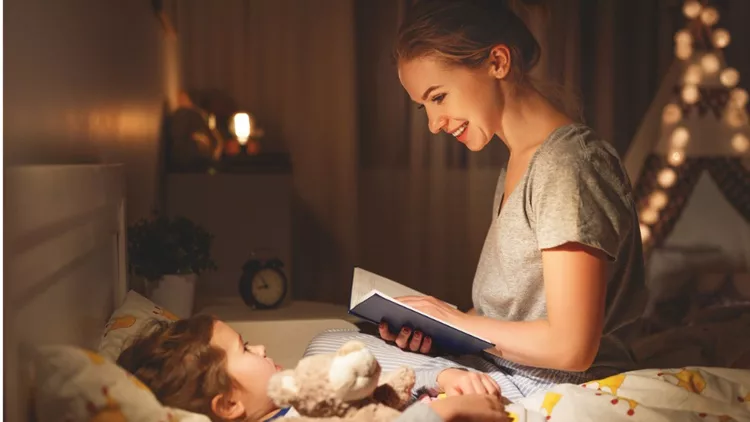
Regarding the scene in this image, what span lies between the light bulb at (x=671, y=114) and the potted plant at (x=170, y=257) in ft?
3.42

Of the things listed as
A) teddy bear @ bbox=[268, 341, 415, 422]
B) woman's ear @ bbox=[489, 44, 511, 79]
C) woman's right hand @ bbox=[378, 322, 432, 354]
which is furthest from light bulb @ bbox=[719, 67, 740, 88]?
teddy bear @ bbox=[268, 341, 415, 422]

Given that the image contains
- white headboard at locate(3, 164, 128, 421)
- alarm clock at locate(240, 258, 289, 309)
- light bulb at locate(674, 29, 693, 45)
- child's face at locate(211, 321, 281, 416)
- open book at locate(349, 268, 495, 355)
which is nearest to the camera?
white headboard at locate(3, 164, 128, 421)

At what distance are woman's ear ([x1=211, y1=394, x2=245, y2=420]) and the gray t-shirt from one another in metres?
0.50

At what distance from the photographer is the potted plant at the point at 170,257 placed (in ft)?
4.66

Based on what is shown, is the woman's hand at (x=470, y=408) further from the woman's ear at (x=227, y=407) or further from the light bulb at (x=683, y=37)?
the light bulb at (x=683, y=37)

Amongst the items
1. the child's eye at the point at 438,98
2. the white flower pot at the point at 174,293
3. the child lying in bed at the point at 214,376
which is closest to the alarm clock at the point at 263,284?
the white flower pot at the point at 174,293

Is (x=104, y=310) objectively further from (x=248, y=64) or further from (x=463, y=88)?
(x=463, y=88)

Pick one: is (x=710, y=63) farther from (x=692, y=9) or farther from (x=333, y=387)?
(x=333, y=387)

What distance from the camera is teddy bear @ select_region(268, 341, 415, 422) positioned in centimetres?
100

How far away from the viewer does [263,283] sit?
4.83ft

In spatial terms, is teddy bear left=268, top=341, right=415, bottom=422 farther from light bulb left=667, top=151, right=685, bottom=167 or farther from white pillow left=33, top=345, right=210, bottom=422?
light bulb left=667, top=151, right=685, bottom=167

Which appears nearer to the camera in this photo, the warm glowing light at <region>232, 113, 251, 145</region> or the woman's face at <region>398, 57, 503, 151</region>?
the woman's face at <region>398, 57, 503, 151</region>

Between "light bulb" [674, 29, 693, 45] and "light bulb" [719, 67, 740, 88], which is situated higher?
"light bulb" [674, 29, 693, 45]

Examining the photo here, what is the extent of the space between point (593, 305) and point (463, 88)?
1.41 feet
